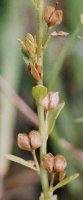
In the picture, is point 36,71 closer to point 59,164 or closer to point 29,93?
point 59,164

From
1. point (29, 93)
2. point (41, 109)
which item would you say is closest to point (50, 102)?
point (41, 109)

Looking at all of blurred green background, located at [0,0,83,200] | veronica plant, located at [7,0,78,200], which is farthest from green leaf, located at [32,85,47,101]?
blurred green background, located at [0,0,83,200]

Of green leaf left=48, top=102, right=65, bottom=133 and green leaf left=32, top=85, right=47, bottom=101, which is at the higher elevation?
green leaf left=32, top=85, right=47, bottom=101

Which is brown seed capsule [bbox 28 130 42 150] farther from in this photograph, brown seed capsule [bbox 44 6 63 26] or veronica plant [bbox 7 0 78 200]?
brown seed capsule [bbox 44 6 63 26]

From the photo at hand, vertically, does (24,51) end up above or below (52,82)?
above

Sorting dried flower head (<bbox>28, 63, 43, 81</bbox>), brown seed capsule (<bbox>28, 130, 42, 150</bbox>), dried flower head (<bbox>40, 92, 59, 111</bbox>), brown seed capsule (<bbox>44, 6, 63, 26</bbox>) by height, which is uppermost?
brown seed capsule (<bbox>44, 6, 63, 26</bbox>)

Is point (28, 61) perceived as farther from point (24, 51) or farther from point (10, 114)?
point (10, 114)

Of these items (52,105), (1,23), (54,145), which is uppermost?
(52,105)

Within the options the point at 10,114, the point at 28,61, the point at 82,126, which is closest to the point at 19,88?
the point at 10,114
